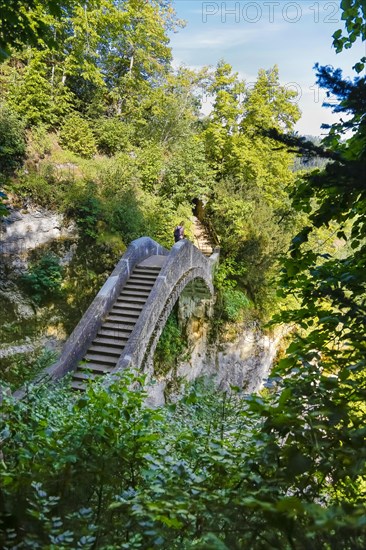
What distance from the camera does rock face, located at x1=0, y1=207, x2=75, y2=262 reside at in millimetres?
9969

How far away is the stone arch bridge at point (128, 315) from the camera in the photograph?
277 inches

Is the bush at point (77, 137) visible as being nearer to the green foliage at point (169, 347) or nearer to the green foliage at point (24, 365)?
the green foliage at point (169, 347)

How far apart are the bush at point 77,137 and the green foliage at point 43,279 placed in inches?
228

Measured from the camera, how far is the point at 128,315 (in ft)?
27.5

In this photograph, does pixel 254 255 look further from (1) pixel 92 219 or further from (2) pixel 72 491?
(2) pixel 72 491

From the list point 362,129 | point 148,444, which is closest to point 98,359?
point 148,444

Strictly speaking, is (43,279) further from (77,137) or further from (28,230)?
(77,137)

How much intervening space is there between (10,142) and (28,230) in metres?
2.91

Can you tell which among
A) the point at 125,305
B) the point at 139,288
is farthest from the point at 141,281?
the point at 125,305

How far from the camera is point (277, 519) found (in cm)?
139

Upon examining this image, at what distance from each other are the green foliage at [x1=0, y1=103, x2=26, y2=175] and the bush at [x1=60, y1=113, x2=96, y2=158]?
2.65m

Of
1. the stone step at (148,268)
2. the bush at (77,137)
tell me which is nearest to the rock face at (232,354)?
the stone step at (148,268)

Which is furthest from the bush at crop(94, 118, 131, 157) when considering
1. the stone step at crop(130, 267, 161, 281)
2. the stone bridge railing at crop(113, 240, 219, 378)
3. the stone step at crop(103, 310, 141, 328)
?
the stone step at crop(103, 310, 141, 328)

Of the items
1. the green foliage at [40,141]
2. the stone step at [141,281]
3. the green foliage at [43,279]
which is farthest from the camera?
the green foliage at [40,141]
